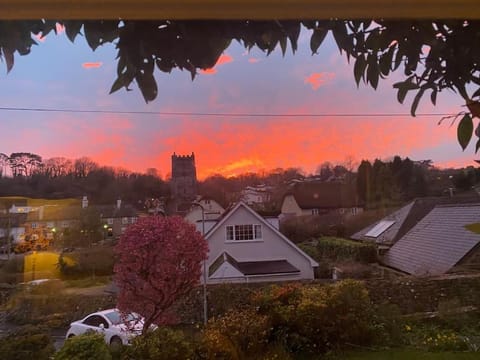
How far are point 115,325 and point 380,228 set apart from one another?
3.14 feet

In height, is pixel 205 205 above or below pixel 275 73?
below

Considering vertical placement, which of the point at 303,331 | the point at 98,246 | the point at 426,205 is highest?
the point at 426,205

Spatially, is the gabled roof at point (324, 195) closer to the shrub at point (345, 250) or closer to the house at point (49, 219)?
the shrub at point (345, 250)

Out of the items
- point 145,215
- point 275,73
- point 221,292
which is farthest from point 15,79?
point 221,292

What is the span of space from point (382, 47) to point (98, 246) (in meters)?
0.99

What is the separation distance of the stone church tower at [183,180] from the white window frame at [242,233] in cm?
17

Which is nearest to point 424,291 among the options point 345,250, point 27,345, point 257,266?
point 345,250

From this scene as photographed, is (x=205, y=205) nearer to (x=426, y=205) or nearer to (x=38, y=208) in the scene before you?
(x=38, y=208)

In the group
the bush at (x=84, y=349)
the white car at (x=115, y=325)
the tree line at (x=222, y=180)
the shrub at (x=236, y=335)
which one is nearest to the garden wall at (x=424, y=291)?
the tree line at (x=222, y=180)

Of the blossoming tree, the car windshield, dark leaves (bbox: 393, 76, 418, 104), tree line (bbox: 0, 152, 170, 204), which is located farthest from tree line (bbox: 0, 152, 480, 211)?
the car windshield

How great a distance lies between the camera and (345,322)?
4.66 feet

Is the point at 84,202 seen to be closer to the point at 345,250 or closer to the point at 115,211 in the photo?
the point at 115,211

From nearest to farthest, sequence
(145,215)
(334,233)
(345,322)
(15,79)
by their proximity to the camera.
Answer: (15,79) → (145,215) → (334,233) → (345,322)

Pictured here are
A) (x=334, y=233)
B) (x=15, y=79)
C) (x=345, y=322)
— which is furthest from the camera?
(x=345, y=322)
